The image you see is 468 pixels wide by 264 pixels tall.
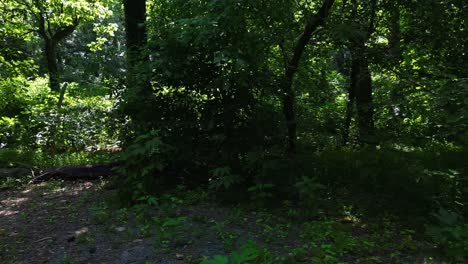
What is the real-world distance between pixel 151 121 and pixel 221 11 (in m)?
1.93

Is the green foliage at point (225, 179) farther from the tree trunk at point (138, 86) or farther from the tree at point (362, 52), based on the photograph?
the tree at point (362, 52)

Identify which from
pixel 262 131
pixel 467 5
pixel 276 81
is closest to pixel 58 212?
pixel 262 131

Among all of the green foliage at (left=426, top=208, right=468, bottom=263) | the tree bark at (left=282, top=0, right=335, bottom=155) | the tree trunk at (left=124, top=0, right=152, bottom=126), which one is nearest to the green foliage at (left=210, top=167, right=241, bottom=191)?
the tree bark at (left=282, top=0, right=335, bottom=155)

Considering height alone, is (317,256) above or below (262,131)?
below

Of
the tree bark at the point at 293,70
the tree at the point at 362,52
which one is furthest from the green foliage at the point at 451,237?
the tree bark at the point at 293,70

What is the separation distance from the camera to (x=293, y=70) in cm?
616

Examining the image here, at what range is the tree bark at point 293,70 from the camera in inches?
232

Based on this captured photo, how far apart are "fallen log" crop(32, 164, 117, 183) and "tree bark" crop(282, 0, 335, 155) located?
3450mm

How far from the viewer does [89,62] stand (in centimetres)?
661

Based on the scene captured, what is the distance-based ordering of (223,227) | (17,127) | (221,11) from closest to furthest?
(223,227)
(221,11)
(17,127)

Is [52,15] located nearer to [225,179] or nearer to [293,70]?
[293,70]

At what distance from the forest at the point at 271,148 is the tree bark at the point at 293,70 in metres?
0.03

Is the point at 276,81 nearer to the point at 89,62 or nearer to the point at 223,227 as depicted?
the point at 223,227

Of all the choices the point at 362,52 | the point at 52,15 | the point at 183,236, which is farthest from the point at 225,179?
the point at 52,15
